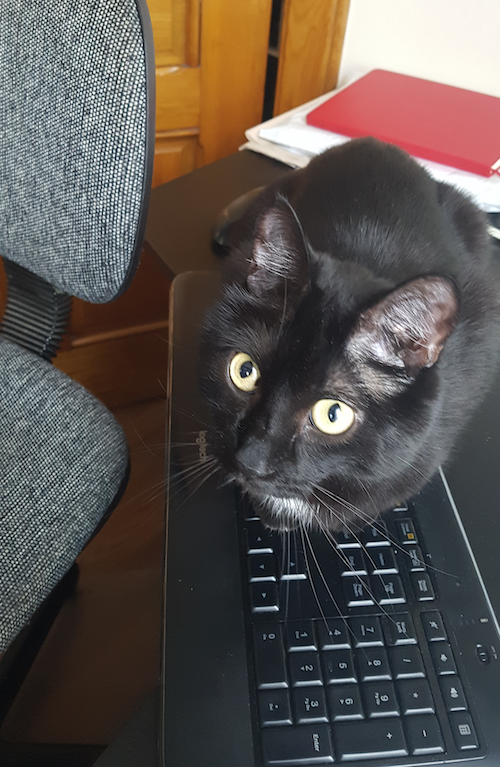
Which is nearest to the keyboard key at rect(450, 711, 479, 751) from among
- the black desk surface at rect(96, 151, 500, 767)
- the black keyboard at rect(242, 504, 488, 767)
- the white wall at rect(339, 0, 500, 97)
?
the black keyboard at rect(242, 504, 488, 767)

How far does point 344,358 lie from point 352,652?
9.5 inches

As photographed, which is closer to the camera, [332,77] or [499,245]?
[499,245]

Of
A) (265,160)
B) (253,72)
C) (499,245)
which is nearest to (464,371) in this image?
(499,245)

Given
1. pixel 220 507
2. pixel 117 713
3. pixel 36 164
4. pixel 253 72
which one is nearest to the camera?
pixel 220 507

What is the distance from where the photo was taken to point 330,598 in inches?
18.7

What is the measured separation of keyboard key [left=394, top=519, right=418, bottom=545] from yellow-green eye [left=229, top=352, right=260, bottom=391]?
0.19m

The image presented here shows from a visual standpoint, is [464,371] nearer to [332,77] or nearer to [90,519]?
[90,519]

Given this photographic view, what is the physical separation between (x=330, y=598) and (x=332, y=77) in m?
1.17

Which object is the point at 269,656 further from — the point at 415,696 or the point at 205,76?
the point at 205,76

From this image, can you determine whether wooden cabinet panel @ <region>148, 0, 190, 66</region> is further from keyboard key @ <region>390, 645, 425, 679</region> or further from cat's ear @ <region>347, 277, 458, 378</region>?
keyboard key @ <region>390, 645, 425, 679</region>

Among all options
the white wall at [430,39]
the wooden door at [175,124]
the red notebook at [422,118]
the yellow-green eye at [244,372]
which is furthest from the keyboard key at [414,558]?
the white wall at [430,39]

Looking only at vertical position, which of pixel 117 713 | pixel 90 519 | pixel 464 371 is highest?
pixel 464 371

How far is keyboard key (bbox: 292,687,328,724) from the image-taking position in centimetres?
41

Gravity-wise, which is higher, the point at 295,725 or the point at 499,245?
the point at 499,245
